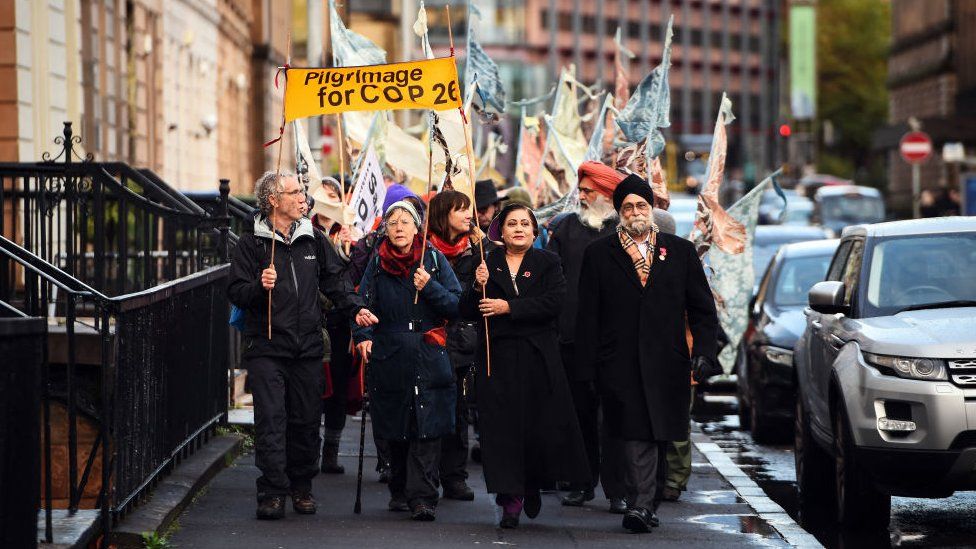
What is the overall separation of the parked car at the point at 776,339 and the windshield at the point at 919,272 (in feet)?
12.8

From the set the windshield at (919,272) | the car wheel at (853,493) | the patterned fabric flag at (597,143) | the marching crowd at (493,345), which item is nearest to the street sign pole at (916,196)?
the patterned fabric flag at (597,143)

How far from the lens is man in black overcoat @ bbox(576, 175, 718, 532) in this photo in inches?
409

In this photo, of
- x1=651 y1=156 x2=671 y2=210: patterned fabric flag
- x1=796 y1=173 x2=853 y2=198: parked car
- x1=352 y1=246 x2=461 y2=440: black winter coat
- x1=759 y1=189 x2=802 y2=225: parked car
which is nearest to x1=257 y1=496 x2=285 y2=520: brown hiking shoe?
x1=352 y1=246 x2=461 y2=440: black winter coat

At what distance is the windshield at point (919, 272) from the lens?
10.7 m

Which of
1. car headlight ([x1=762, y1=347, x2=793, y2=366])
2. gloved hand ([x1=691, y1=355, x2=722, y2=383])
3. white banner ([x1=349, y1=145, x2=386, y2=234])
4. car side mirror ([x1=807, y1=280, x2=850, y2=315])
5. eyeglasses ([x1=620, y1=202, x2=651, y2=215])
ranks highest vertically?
white banner ([x1=349, y1=145, x2=386, y2=234])

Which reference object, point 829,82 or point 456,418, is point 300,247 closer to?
point 456,418

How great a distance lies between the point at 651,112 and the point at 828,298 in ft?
16.8

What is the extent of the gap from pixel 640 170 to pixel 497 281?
4.50 meters

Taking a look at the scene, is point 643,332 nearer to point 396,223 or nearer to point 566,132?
point 396,223

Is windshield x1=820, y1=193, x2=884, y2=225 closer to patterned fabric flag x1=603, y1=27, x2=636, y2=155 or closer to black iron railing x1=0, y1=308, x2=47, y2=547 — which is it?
patterned fabric flag x1=603, y1=27, x2=636, y2=155

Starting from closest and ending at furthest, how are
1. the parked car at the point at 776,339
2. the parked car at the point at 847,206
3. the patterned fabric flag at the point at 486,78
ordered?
the parked car at the point at 776,339
the patterned fabric flag at the point at 486,78
the parked car at the point at 847,206

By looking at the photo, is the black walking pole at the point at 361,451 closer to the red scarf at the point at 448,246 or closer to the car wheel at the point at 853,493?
the red scarf at the point at 448,246

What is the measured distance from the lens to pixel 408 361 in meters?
10.6

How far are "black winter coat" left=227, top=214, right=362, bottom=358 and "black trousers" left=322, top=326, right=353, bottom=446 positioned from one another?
70.1 inches
